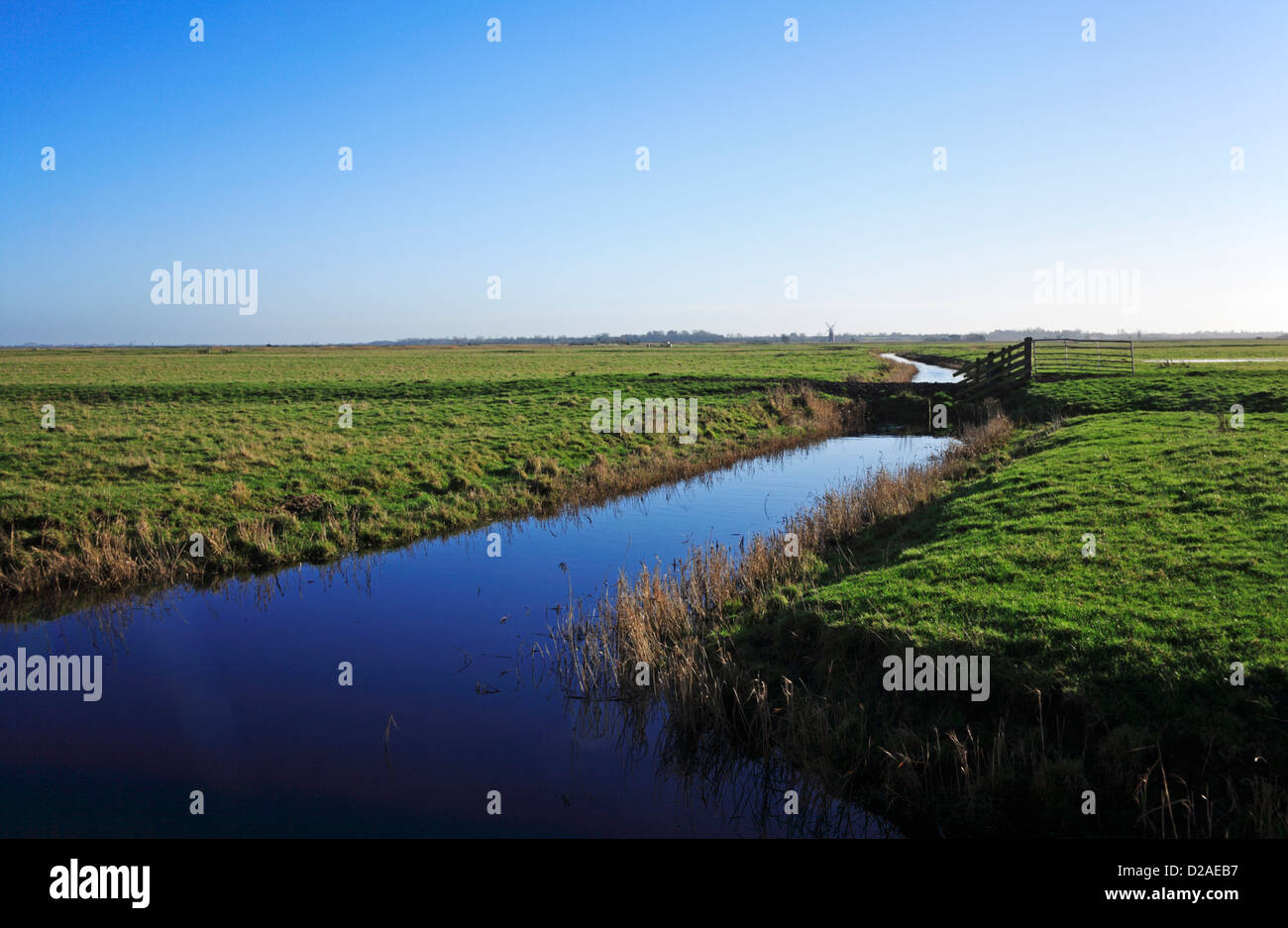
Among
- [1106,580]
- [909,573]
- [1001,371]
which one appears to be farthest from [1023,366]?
[1106,580]

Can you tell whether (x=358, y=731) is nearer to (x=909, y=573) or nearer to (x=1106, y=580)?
(x=909, y=573)

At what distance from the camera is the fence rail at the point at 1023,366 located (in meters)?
41.2

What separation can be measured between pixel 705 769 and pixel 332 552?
11460mm

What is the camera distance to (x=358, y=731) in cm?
913

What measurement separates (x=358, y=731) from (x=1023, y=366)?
139ft

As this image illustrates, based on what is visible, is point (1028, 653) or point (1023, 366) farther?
point (1023, 366)

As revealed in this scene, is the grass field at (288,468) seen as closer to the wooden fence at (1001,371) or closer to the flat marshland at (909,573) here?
the flat marshland at (909,573)

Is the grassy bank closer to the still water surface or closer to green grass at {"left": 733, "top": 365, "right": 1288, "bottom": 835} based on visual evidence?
green grass at {"left": 733, "top": 365, "right": 1288, "bottom": 835}

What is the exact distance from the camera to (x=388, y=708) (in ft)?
32.0

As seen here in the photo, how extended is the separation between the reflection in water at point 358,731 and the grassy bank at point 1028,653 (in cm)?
84

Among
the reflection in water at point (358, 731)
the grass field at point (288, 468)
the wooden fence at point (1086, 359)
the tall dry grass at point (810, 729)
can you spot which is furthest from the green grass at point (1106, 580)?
the wooden fence at point (1086, 359)
